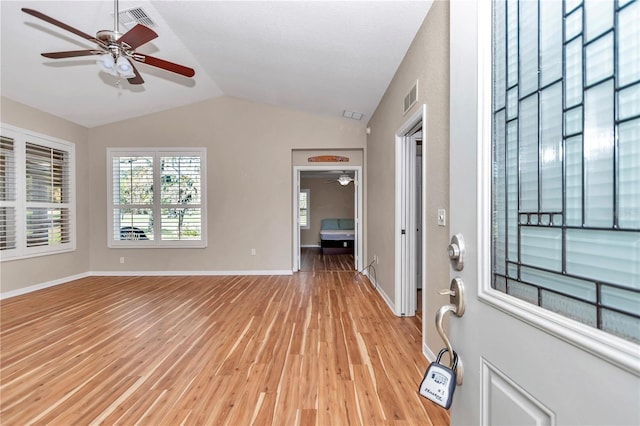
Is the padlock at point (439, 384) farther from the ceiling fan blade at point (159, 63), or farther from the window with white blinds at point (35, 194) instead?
the window with white blinds at point (35, 194)

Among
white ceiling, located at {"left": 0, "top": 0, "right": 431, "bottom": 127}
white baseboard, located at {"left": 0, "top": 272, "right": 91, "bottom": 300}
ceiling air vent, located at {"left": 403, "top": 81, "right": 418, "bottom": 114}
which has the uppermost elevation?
white ceiling, located at {"left": 0, "top": 0, "right": 431, "bottom": 127}

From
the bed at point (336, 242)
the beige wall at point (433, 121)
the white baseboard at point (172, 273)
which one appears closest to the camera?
the beige wall at point (433, 121)

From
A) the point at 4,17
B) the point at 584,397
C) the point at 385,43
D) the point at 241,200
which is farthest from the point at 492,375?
the point at 241,200

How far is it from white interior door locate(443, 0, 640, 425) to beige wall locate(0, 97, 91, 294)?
5684 millimetres

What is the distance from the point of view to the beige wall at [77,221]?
3.87 metres

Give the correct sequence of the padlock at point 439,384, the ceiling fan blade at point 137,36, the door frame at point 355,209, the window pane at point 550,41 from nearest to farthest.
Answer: the window pane at point 550,41
the padlock at point 439,384
the ceiling fan blade at point 137,36
the door frame at point 355,209

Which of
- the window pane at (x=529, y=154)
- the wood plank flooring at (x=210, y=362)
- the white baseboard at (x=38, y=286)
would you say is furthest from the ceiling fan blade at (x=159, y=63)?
the white baseboard at (x=38, y=286)

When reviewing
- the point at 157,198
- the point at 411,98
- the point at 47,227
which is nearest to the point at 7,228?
the point at 47,227

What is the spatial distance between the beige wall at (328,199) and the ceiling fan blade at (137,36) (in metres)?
7.62

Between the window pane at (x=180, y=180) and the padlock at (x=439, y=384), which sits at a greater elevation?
the window pane at (x=180, y=180)

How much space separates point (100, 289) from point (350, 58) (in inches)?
194

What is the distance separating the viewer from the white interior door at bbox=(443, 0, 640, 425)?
397mm

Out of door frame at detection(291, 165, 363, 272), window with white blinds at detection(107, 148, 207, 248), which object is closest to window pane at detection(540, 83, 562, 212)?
door frame at detection(291, 165, 363, 272)

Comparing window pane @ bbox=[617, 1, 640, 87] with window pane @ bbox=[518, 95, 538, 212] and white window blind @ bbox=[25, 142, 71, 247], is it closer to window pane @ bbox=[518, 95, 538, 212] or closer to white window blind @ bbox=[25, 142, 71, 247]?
window pane @ bbox=[518, 95, 538, 212]
